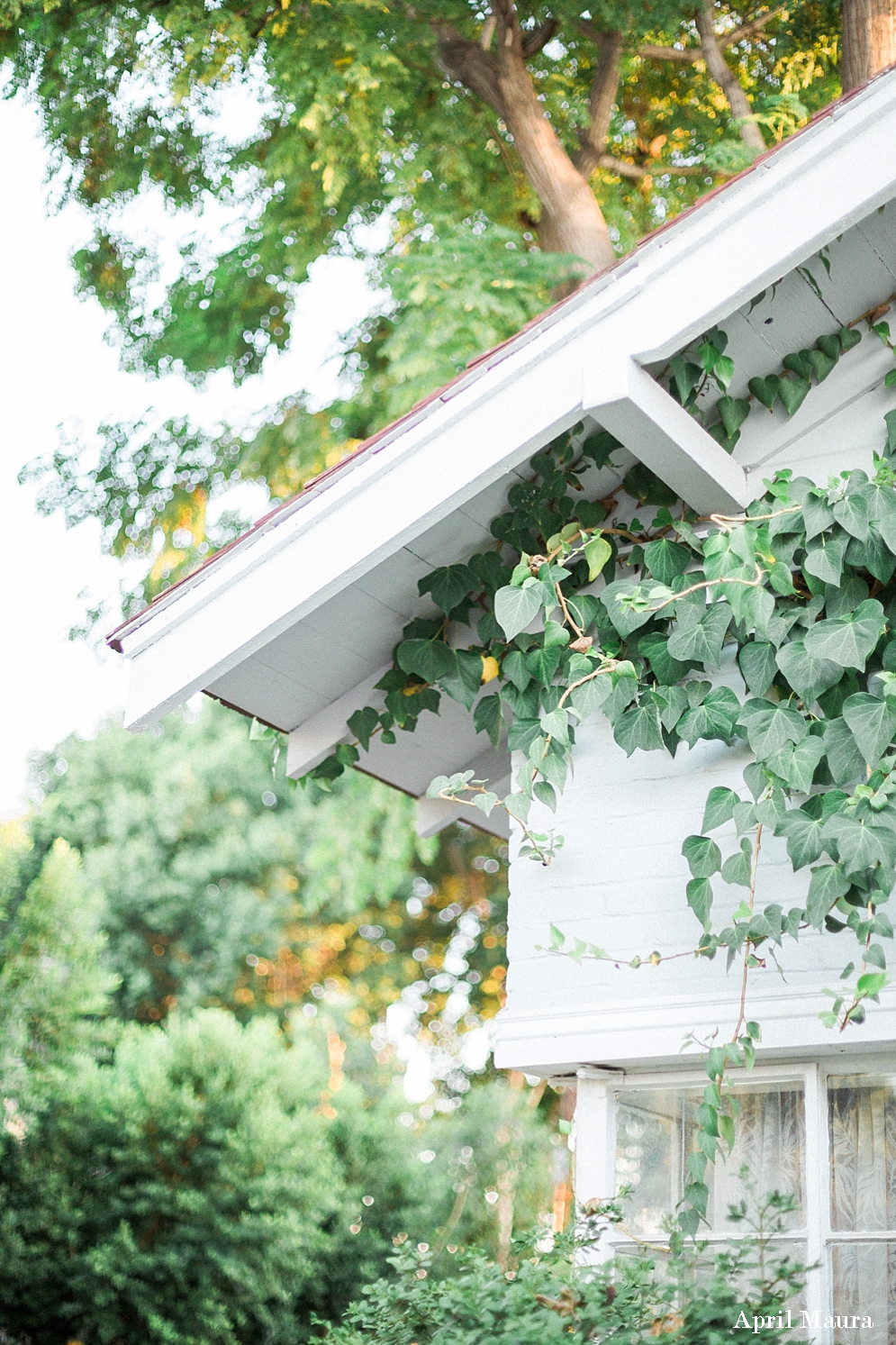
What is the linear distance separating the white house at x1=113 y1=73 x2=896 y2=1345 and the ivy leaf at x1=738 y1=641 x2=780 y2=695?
0.25 m

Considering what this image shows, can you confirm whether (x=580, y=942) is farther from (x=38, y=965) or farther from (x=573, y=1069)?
(x=38, y=965)

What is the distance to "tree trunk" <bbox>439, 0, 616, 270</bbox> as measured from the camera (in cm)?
845

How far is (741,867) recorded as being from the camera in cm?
312

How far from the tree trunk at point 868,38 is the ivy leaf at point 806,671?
16.3 ft

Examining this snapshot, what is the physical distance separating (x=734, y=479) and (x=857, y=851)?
1173mm

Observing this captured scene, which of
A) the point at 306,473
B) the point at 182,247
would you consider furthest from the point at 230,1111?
the point at 182,247

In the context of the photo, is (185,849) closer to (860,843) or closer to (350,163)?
(350,163)

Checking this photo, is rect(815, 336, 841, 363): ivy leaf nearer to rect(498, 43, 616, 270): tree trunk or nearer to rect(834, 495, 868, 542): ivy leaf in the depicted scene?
rect(834, 495, 868, 542): ivy leaf

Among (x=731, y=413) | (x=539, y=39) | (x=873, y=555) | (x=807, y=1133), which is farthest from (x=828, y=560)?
(x=539, y=39)

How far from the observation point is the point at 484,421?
323cm

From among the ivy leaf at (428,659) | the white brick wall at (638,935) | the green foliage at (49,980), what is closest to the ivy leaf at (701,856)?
the white brick wall at (638,935)

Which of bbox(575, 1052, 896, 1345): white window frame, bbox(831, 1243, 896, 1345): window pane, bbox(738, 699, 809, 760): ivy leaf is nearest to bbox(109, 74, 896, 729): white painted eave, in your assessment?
bbox(738, 699, 809, 760): ivy leaf

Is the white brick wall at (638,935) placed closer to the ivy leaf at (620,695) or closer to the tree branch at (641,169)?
the ivy leaf at (620,695)

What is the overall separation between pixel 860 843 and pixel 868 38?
18.7 ft
